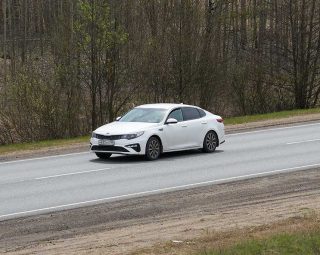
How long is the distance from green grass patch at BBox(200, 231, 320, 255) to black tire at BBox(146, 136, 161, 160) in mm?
11846

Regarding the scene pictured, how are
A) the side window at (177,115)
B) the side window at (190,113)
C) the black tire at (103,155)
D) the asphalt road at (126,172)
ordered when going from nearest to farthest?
the asphalt road at (126,172) → the black tire at (103,155) → the side window at (177,115) → the side window at (190,113)

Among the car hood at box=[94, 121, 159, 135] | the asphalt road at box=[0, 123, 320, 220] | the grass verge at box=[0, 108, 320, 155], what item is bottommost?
the asphalt road at box=[0, 123, 320, 220]

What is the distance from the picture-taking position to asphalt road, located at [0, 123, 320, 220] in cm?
1647

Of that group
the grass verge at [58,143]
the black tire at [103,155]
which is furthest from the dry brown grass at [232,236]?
the grass verge at [58,143]

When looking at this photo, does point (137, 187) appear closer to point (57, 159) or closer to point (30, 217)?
point (30, 217)

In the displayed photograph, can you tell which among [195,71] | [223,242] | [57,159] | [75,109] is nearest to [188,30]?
[195,71]

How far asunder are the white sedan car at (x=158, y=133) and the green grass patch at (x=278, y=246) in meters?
11.7

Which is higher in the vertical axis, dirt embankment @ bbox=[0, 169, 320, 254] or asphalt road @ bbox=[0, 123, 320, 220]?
asphalt road @ bbox=[0, 123, 320, 220]

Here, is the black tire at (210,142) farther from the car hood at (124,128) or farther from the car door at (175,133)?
the car hood at (124,128)

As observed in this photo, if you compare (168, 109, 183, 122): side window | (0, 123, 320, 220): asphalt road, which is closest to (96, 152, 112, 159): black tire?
(0, 123, 320, 220): asphalt road

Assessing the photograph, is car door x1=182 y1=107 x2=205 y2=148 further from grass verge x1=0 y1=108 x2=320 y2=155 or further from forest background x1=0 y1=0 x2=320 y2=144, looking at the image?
forest background x1=0 y1=0 x2=320 y2=144

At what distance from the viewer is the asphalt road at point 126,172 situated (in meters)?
16.5

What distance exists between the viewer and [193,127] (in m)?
24.1

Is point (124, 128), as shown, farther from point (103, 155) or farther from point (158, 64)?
point (158, 64)
